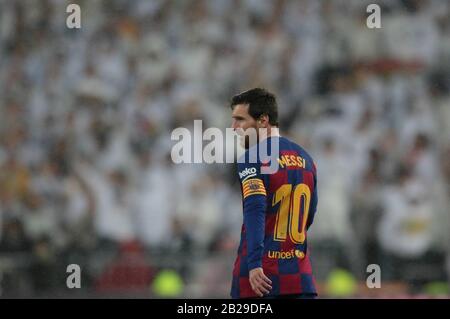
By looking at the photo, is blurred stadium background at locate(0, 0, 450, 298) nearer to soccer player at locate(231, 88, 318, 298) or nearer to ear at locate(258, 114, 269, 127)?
soccer player at locate(231, 88, 318, 298)

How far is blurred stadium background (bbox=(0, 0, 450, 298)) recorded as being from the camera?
11414mm

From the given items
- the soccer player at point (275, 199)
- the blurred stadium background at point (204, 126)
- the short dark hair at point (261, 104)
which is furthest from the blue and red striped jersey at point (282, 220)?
the blurred stadium background at point (204, 126)

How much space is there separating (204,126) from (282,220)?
6974 mm

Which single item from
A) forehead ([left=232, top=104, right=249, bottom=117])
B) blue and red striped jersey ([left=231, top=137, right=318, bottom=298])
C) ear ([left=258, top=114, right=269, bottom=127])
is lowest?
blue and red striped jersey ([left=231, top=137, right=318, bottom=298])

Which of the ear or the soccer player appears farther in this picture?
the ear

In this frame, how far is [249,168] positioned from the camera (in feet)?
18.0

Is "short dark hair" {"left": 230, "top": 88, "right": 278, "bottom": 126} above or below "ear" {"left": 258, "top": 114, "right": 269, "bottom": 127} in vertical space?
above

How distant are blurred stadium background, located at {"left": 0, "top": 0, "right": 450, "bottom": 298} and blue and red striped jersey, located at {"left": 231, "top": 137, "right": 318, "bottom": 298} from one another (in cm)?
517

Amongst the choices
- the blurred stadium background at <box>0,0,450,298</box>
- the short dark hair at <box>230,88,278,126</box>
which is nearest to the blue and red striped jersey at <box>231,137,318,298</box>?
the short dark hair at <box>230,88,278,126</box>

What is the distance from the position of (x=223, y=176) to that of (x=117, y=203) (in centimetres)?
127

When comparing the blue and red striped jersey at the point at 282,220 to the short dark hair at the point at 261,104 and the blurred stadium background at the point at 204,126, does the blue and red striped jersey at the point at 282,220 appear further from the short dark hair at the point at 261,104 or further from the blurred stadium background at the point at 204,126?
the blurred stadium background at the point at 204,126
